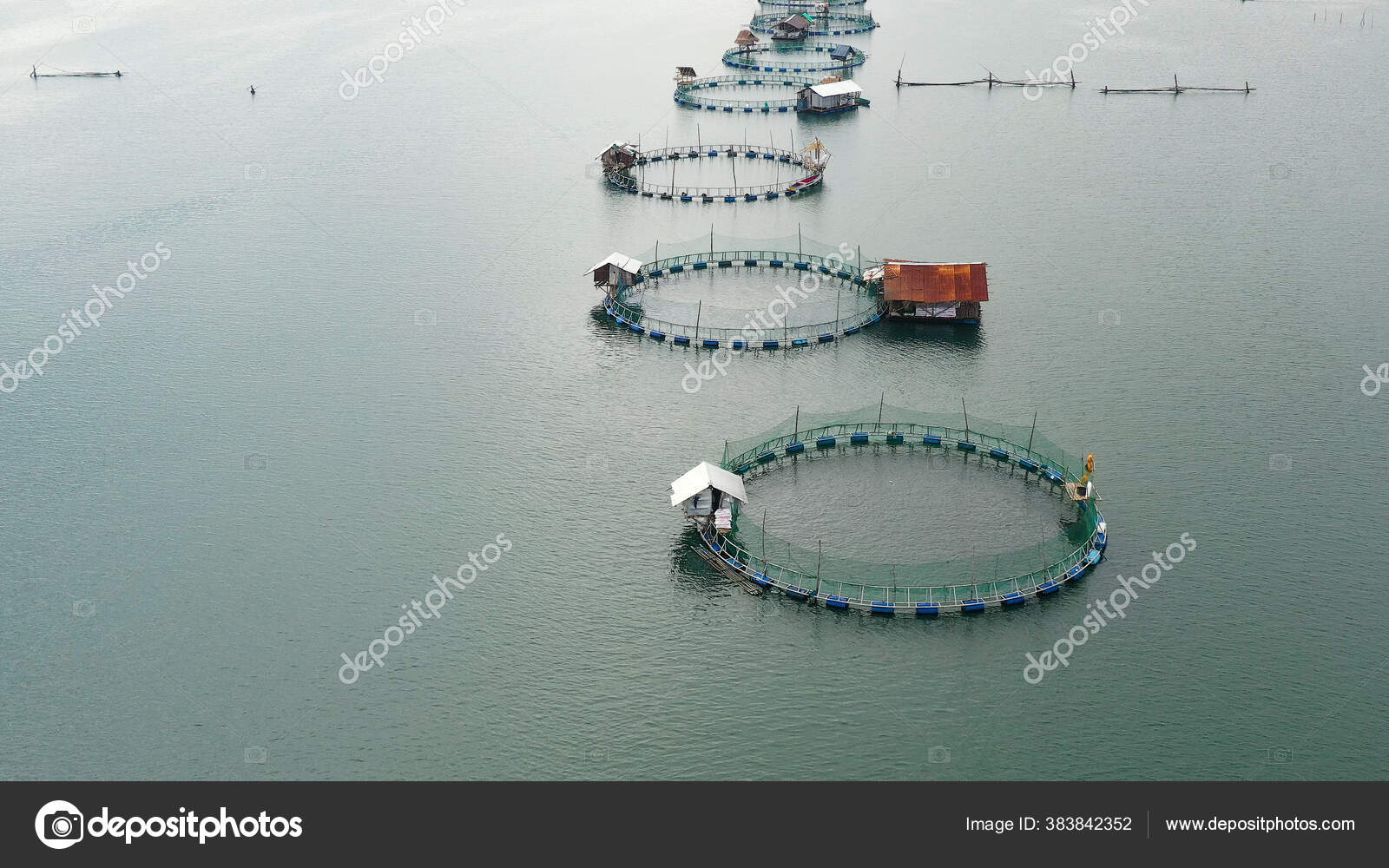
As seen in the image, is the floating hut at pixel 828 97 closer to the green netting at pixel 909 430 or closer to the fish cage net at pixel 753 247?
the fish cage net at pixel 753 247

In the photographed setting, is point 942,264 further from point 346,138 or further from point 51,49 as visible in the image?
point 51,49

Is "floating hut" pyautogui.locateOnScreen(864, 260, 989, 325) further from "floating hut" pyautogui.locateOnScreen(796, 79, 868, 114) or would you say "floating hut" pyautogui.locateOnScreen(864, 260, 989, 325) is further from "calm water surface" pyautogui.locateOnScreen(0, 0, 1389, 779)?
"floating hut" pyautogui.locateOnScreen(796, 79, 868, 114)

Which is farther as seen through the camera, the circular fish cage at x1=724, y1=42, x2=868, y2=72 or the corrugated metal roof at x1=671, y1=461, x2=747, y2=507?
the circular fish cage at x1=724, y1=42, x2=868, y2=72

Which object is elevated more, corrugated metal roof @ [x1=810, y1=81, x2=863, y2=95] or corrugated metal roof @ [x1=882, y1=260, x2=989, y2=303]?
corrugated metal roof @ [x1=810, y1=81, x2=863, y2=95]

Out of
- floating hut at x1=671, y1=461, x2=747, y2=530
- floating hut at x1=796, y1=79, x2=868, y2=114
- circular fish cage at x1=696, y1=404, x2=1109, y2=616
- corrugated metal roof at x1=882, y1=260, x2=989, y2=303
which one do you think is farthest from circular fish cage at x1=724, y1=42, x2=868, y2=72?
floating hut at x1=671, y1=461, x2=747, y2=530

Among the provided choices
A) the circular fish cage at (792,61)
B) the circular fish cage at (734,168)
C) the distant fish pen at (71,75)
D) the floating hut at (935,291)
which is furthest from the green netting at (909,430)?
the distant fish pen at (71,75)

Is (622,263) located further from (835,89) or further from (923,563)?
(835,89)

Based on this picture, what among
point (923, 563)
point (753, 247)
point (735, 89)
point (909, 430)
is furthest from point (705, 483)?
point (735, 89)
